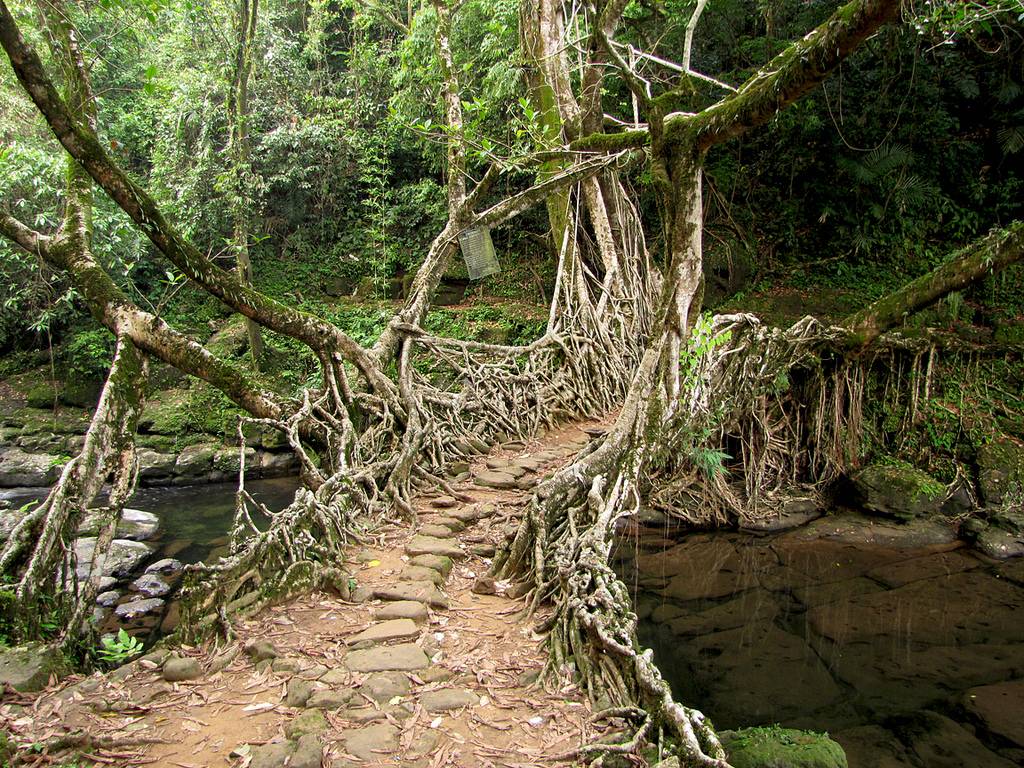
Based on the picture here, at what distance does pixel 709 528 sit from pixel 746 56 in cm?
743

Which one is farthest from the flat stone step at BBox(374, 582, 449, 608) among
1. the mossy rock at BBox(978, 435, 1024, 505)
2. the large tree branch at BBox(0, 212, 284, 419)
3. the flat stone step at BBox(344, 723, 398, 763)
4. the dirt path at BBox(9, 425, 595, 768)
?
the mossy rock at BBox(978, 435, 1024, 505)

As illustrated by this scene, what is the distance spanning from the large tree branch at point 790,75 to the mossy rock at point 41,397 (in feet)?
34.6

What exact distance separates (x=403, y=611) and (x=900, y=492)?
5147 millimetres

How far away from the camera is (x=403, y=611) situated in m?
3.46

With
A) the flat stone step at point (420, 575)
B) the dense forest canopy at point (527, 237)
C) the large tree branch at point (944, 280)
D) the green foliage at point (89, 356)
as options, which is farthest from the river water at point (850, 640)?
the green foliage at point (89, 356)

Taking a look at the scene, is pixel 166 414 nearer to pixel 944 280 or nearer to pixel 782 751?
pixel 782 751

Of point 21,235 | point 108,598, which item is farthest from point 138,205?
point 108,598

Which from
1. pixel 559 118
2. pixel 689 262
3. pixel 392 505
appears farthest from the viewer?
pixel 559 118

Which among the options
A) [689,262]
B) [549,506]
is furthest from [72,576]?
[689,262]

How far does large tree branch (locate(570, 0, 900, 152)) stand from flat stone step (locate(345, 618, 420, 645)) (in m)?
3.40

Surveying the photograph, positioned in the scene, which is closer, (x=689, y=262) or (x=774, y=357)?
(x=689, y=262)

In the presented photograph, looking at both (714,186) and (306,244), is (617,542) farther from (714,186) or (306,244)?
(306,244)

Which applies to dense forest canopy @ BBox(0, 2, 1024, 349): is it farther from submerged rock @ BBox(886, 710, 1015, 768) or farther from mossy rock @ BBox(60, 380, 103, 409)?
submerged rock @ BBox(886, 710, 1015, 768)

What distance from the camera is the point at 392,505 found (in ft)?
15.8
